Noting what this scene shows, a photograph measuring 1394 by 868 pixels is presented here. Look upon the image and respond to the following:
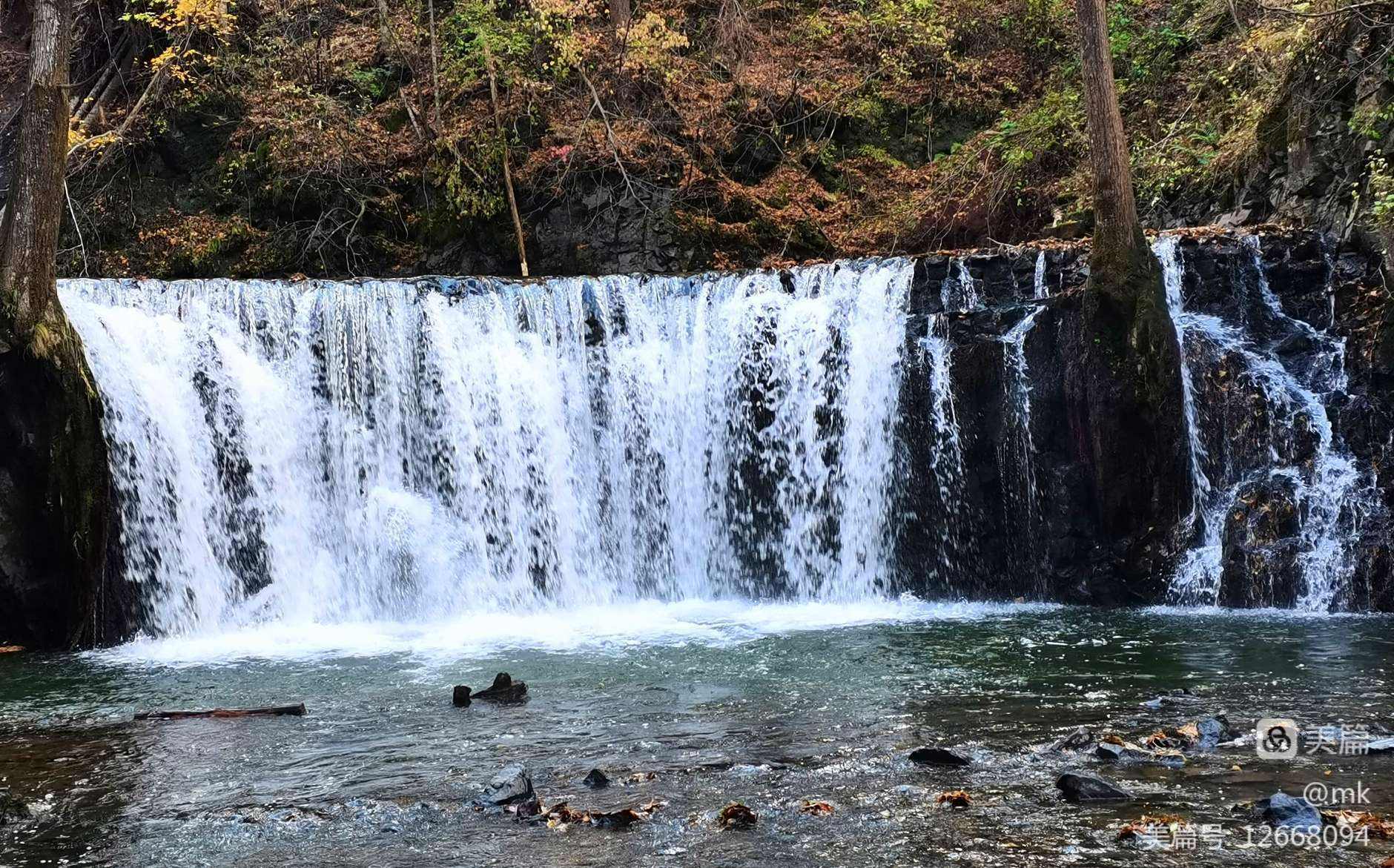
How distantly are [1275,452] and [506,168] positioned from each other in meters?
11.0

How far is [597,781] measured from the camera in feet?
17.5

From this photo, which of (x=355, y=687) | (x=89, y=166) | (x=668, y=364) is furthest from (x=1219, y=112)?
(x=89, y=166)

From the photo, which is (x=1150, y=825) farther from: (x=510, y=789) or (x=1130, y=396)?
(x=1130, y=396)

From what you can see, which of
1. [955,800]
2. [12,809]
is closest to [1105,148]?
[955,800]

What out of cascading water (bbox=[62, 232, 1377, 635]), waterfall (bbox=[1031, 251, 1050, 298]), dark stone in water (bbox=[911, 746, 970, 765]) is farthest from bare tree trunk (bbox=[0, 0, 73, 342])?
waterfall (bbox=[1031, 251, 1050, 298])

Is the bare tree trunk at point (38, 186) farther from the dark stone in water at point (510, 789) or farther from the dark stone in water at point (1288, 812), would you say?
the dark stone in water at point (1288, 812)

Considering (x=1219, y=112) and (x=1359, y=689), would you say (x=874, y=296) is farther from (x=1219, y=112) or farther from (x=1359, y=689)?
(x=1359, y=689)

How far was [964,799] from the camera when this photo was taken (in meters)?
4.73

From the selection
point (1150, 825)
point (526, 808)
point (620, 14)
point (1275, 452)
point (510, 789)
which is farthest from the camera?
point (620, 14)

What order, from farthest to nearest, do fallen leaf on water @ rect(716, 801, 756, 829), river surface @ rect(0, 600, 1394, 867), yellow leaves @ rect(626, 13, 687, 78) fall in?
yellow leaves @ rect(626, 13, 687, 78), fallen leaf on water @ rect(716, 801, 756, 829), river surface @ rect(0, 600, 1394, 867)

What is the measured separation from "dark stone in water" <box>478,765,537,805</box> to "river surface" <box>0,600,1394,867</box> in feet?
0.33

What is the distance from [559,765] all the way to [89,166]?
16.0 m

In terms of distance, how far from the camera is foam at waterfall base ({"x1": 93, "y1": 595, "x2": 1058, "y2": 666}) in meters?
9.93

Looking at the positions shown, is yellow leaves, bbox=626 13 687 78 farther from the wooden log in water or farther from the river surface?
the wooden log in water
